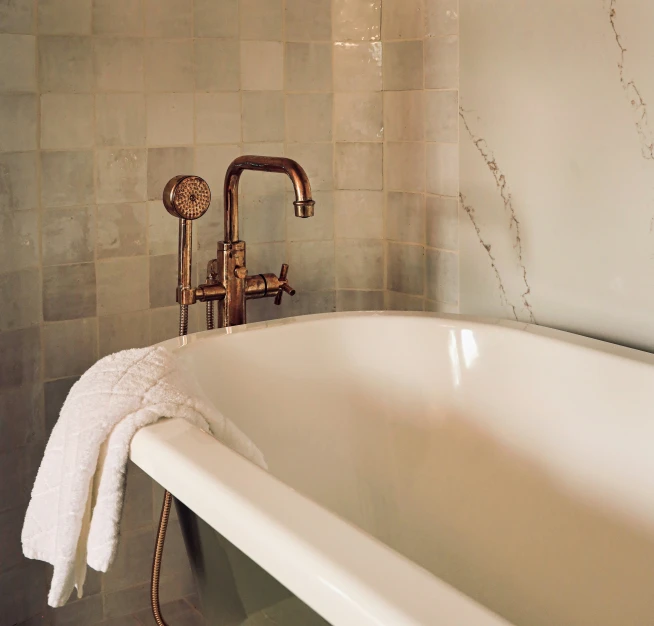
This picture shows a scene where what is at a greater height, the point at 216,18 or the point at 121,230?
the point at 216,18

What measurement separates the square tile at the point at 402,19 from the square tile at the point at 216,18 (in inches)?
14.3

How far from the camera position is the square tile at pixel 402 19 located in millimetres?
1892

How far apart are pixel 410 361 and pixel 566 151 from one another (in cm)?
51

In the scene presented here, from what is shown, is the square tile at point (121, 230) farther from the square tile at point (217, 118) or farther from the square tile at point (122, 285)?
the square tile at point (217, 118)

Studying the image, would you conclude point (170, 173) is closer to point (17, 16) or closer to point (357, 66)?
point (17, 16)

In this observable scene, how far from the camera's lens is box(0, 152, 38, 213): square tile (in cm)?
161

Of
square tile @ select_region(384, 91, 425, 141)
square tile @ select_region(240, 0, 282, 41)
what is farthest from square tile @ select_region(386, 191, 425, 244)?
square tile @ select_region(240, 0, 282, 41)

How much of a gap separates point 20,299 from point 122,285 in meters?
0.22

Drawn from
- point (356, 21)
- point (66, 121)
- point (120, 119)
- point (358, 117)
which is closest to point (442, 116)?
point (358, 117)

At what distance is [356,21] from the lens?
1967 mm

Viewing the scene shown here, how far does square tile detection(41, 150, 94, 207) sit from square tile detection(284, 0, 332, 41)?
57 centimetres

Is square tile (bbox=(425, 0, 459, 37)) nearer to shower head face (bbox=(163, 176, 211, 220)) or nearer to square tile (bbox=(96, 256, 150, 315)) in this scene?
shower head face (bbox=(163, 176, 211, 220))

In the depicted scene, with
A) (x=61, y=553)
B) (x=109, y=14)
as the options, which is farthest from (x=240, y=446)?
(x=109, y=14)

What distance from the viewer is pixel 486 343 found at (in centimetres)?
153
